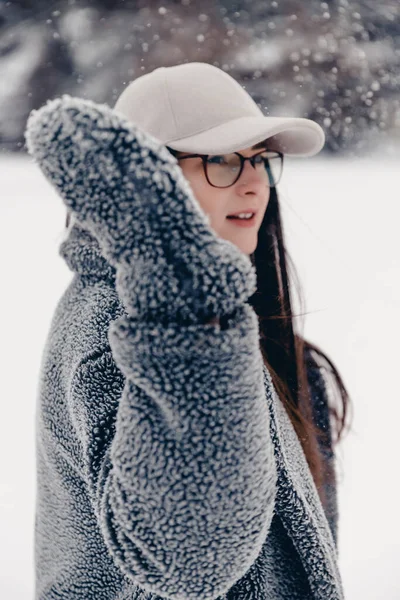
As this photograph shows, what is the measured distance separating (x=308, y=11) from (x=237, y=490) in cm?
117

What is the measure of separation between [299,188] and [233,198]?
0.92 meters

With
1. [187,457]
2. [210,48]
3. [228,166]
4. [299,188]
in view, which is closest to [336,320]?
[299,188]

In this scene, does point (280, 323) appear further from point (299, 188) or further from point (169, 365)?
point (299, 188)

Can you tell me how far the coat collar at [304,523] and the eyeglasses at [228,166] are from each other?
0.84 feet

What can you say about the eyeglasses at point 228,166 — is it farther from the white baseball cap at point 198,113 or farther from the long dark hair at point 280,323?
the long dark hair at point 280,323

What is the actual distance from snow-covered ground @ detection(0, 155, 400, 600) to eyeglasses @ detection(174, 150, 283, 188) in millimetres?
586

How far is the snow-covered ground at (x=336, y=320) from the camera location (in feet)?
4.03

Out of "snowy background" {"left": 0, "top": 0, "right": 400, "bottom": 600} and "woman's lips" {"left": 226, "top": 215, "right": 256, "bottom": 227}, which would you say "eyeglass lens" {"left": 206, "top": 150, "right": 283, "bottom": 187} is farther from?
"snowy background" {"left": 0, "top": 0, "right": 400, "bottom": 600}

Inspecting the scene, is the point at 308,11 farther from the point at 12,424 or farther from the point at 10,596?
the point at 10,596

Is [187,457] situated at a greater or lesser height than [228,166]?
lesser

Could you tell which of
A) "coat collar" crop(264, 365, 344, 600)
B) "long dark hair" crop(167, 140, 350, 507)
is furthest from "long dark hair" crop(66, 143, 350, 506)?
"coat collar" crop(264, 365, 344, 600)

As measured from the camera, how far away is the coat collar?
0.50 m

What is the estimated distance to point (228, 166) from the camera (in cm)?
59

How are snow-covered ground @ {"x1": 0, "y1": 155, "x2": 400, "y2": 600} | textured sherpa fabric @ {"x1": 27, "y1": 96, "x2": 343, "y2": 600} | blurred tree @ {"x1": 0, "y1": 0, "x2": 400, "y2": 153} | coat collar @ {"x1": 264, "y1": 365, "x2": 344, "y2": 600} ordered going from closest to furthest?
textured sherpa fabric @ {"x1": 27, "y1": 96, "x2": 343, "y2": 600} → coat collar @ {"x1": 264, "y1": 365, "x2": 344, "y2": 600} → blurred tree @ {"x1": 0, "y1": 0, "x2": 400, "y2": 153} → snow-covered ground @ {"x1": 0, "y1": 155, "x2": 400, "y2": 600}
